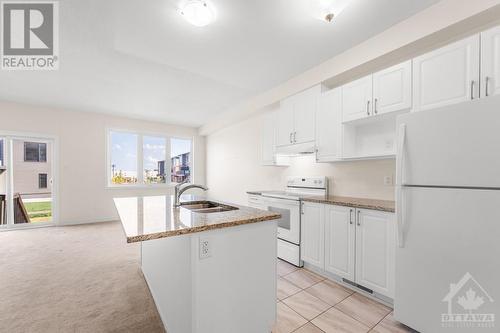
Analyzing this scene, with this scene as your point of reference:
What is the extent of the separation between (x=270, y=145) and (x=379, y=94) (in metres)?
1.80

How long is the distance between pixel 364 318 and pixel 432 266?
2.43 ft

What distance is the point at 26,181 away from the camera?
4527mm

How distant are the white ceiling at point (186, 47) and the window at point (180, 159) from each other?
2.31 meters

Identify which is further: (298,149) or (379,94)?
(298,149)

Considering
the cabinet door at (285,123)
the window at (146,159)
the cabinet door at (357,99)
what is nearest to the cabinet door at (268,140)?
the cabinet door at (285,123)

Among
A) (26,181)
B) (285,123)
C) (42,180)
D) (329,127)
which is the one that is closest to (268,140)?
(285,123)

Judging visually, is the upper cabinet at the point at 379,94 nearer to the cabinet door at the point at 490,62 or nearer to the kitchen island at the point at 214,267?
the cabinet door at the point at 490,62

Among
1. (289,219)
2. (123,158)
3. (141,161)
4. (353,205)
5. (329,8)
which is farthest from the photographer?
(141,161)

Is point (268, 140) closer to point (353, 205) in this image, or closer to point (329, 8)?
point (353, 205)

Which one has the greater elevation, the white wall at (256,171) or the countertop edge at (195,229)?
the white wall at (256,171)

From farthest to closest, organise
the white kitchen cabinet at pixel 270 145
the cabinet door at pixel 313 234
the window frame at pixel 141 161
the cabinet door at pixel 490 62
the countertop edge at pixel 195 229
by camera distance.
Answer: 1. the window frame at pixel 141 161
2. the white kitchen cabinet at pixel 270 145
3. the cabinet door at pixel 313 234
4. the cabinet door at pixel 490 62
5. the countertop edge at pixel 195 229

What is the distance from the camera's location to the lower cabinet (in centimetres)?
195

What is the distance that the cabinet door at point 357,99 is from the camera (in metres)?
2.30

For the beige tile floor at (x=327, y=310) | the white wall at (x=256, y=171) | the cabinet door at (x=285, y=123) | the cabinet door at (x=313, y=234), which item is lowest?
the beige tile floor at (x=327, y=310)
